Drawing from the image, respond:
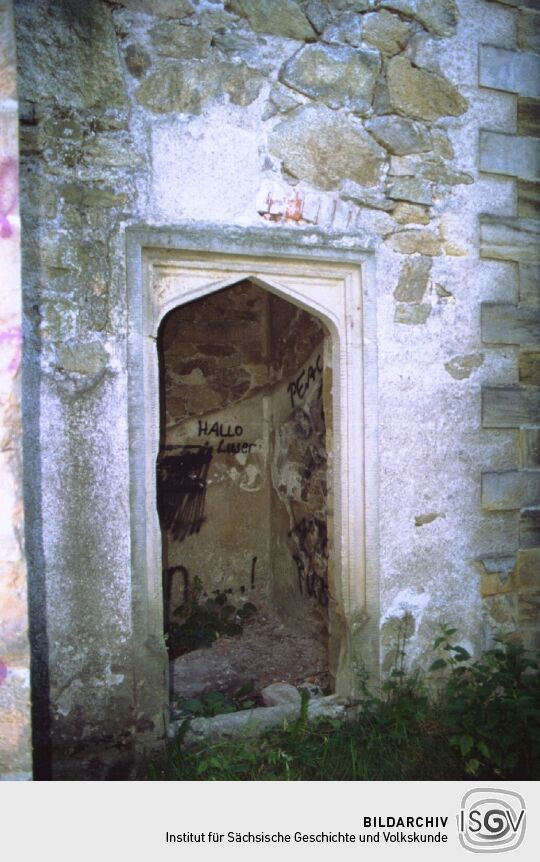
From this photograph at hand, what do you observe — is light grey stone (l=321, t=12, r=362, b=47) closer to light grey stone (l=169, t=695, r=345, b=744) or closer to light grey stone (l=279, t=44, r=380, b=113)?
light grey stone (l=279, t=44, r=380, b=113)

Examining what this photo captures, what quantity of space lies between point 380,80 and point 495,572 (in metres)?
2.67

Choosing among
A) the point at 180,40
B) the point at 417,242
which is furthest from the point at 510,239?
the point at 180,40

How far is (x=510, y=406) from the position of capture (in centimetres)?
386

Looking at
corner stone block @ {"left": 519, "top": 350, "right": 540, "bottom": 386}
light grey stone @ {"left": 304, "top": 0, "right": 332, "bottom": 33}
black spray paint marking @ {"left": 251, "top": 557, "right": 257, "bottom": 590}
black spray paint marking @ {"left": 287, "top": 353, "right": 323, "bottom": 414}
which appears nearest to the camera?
light grey stone @ {"left": 304, "top": 0, "right": 332, "bottom": 33}

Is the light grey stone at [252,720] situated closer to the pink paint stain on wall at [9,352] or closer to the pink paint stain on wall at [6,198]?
the pink paint stain on wall at [9,352]

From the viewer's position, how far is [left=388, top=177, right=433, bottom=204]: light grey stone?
11.8ft

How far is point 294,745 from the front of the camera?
3.38 meters

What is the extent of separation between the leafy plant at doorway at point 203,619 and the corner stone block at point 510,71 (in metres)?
4.06

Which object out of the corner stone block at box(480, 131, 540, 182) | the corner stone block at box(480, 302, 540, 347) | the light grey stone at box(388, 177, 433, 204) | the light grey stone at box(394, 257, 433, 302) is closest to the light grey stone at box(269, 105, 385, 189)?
the light grey stone at box(388, 177, 433, 204)

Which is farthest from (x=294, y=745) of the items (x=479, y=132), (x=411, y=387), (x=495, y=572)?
(x=479, y=132)

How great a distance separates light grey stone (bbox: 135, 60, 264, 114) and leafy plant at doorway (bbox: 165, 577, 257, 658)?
362 centimetres

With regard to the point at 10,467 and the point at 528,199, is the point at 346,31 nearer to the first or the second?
the point at 528,199

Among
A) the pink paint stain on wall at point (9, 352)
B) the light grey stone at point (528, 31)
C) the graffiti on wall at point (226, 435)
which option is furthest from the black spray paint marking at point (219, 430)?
the pink paint stain on wall at point (9, 352)

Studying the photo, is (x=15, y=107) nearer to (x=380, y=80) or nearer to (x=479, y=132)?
(x=380, y=80)
